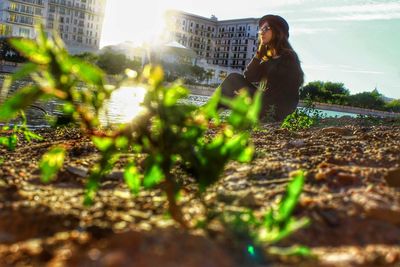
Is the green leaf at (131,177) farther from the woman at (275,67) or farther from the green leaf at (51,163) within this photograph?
the woman at (275,67)

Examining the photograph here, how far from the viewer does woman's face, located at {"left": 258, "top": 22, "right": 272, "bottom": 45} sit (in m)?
5.37

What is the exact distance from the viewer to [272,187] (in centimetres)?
154

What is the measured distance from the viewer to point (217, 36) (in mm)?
102938

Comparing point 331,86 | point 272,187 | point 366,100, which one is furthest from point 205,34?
point 272,187

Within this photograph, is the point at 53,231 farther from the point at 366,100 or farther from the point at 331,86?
the point at 331,86

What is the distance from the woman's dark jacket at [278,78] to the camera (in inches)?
225

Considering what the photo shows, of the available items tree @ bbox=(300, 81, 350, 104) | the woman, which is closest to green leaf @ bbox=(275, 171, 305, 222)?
the woman

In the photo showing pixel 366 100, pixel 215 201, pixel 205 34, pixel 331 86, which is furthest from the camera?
pixel 205 34

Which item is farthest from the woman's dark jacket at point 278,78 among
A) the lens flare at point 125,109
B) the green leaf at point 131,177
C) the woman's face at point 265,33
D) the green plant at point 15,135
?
the green leaf at point 131,177

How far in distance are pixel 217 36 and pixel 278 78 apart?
10023 cm

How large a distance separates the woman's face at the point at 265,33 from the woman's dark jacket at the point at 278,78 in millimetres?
315

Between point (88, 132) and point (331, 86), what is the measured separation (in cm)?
6554

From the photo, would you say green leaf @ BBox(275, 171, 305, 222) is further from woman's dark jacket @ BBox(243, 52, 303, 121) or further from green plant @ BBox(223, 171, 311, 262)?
woman's dark jacket @ BBox(243, 52, 303, 121)

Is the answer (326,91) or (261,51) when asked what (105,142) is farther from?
(326,91)
